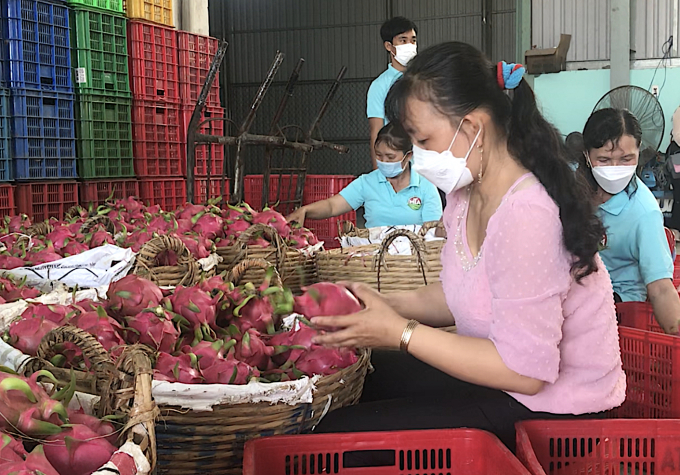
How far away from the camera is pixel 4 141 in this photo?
389cm

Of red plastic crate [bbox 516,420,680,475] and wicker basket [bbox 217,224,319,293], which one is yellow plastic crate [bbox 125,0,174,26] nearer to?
wicker basket [bbox 217,224,319,293]

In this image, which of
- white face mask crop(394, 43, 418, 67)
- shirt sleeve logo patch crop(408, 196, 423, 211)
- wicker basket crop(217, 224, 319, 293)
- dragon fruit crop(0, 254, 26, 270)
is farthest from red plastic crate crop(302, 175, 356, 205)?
dragon fruit crop(0, 254, 26, 270)

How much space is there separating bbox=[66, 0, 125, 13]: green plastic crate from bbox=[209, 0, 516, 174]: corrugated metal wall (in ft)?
14.8

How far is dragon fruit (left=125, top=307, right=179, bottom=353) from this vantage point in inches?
60.5

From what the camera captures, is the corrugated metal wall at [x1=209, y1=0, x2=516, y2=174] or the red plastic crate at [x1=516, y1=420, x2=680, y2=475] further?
the corrugated metal wall at [x1=209, y1=0, x2=516, y2=174]

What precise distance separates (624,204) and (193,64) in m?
3.73

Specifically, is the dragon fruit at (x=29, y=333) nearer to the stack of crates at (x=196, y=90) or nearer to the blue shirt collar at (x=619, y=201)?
the blue shirt collar at (x=619, y=201)

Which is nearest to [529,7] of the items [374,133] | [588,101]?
[588,101]

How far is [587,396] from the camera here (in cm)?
144

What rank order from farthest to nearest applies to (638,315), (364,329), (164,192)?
(164,192)
(638,315)
(364,329)

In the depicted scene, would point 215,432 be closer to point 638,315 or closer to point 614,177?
point 638,315

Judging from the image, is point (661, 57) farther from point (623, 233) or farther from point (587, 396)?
point (587, 396)

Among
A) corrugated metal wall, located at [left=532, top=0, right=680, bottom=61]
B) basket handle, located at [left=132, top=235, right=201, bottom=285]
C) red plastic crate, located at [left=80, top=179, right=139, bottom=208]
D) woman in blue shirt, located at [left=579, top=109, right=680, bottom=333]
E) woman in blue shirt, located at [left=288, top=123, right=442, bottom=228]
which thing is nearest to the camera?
basket handle, located at [left=132, top=235, right=201, bottom=285]

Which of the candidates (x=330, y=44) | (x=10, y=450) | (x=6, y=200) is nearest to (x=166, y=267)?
(x=10, y=450)
